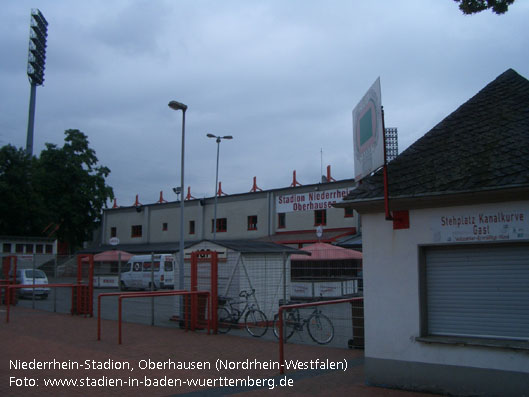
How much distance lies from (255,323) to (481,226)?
6972 millimetres

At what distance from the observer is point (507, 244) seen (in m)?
7.04

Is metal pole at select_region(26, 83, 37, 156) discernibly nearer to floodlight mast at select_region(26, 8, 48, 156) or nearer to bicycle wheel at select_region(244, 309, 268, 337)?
floodlight mast at select_region(26, 8, 48, 156)

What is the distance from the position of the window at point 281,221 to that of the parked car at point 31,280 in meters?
21.0

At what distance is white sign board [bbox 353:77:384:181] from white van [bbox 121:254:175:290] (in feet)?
64.0

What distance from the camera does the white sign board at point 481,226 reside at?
6.81m

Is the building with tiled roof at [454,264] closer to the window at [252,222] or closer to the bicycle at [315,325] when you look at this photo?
the bicycle at [315,325]

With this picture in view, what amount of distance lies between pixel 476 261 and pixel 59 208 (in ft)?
150

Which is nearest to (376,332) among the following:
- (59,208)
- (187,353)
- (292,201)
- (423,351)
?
(423,351)

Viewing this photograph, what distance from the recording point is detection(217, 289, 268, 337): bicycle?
1279 cm

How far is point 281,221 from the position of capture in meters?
41.0

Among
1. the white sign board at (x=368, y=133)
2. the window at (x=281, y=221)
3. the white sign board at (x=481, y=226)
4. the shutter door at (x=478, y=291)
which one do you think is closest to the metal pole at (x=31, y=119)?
the window at (x=281, y=221)

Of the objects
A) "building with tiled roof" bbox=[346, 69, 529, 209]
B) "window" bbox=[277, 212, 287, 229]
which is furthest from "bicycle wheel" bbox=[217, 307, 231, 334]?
"window" bbox=[277, 212, 287, 229]

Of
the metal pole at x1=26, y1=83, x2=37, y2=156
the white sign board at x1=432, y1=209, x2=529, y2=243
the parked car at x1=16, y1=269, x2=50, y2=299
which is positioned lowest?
the parked car at x1=16, y1=269, x2=50, y2=299

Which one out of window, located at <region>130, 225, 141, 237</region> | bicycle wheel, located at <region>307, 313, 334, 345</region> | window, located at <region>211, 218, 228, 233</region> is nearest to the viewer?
bicycle wheel, located at <region>307, 313, 334, 345</region>
